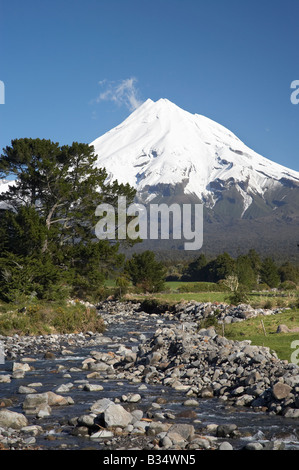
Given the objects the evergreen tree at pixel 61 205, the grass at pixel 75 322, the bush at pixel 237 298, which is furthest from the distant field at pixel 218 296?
the evergreen tree at pixel 61 205

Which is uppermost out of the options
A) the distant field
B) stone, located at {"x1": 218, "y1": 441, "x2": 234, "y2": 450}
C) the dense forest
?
the dense forest

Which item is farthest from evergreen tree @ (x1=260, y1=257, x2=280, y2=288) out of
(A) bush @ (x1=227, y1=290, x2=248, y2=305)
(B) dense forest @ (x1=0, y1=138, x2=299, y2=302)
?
(A) bush @ (x1=227, y1=290, x2=248, y2=305)

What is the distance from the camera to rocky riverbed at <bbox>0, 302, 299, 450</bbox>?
A: 1131 centimetres

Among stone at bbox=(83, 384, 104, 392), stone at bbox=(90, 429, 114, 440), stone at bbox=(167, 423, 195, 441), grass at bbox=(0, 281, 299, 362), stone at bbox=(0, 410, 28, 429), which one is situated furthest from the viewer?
grass at bbox=(0, 281, 299, 362)

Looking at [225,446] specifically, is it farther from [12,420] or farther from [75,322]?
[75,322]

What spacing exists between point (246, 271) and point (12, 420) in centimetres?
5841

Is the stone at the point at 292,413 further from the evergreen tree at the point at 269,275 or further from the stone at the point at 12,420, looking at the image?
the evergreen tree at the point at 269,275

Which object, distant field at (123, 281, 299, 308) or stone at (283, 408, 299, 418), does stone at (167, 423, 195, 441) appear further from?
distant field at (123, 281, 299, 308)

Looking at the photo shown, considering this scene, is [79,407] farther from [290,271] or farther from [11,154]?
[290,271]

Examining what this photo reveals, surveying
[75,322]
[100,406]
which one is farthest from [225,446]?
[75,322]

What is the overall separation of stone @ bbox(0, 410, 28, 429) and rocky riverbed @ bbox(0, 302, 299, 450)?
0.08ft

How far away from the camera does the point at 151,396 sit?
51.2ft

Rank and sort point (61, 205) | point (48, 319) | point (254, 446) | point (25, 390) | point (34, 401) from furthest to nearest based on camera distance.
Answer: point (61, 205)
point (48, 319)
point (25, 390)
point (34, 401)
point (254, 446)

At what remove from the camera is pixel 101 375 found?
757 inches
